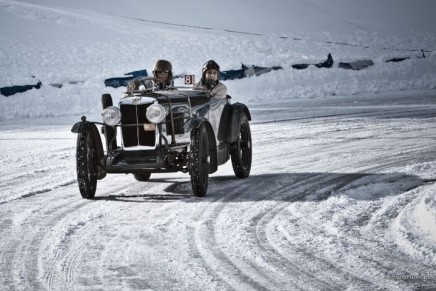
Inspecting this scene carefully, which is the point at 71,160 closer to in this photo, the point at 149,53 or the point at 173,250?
the point at 173,250

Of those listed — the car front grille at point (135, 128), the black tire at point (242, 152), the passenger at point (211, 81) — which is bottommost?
the black tire at point (242, 152)

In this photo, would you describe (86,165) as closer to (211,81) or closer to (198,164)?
(198,164)

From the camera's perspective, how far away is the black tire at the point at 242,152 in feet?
30.7

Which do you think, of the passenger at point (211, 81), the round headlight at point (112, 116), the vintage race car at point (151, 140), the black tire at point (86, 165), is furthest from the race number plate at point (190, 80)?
the black tire at point (86, 165)

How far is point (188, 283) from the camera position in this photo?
485cm

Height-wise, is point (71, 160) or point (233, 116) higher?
point (233, 116)

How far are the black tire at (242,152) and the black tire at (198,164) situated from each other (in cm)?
114

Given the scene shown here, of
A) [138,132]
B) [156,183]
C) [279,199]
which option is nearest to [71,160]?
[156,183]

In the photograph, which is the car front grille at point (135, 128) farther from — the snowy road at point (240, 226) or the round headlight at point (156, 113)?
the snowy road at point (240, 226)

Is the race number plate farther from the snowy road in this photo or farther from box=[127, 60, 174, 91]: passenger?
the snowy road

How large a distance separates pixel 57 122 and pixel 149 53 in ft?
71.7

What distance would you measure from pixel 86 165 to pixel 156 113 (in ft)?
3.04

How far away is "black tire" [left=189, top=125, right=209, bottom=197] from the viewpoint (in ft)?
26.0

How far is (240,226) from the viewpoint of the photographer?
650cm
